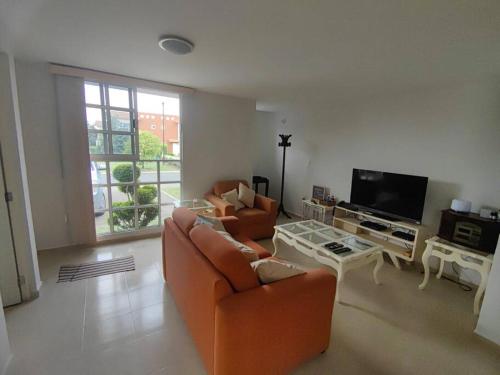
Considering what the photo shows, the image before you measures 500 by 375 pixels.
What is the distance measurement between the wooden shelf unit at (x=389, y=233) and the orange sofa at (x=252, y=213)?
3.38ft

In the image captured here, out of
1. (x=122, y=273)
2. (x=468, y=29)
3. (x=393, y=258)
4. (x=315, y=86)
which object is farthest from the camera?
(x=315, y=86)

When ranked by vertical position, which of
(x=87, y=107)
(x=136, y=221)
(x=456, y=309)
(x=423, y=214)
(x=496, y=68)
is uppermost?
(x=496, y=68)

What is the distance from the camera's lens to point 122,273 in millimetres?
2533

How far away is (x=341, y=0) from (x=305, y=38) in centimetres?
49

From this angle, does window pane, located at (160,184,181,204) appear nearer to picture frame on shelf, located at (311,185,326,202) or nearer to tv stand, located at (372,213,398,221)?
picture frame on shelf, located at (311,185,326,202)

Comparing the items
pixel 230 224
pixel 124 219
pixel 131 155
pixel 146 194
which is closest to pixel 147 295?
pixel 230 224

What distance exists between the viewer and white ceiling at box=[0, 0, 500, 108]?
1423mm

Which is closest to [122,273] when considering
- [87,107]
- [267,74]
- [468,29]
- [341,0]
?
[87,107]

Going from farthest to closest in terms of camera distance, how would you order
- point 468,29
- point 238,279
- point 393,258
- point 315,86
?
point 315,86 → point 393,258 → point 468,29 → point 238,279

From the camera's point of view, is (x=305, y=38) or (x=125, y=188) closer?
(x=305, y=38)

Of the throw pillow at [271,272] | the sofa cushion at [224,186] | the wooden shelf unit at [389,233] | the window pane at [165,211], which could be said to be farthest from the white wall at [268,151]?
the throw pillow at [271,272]

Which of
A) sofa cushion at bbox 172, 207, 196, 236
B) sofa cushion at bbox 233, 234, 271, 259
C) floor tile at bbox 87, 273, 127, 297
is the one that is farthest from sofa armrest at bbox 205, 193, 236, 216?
floor tile at bbox 87, 273, 127, 297

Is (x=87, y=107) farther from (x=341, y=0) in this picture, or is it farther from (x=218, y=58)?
(x=341, y=0)

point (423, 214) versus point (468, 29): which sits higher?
point (468, 29)
